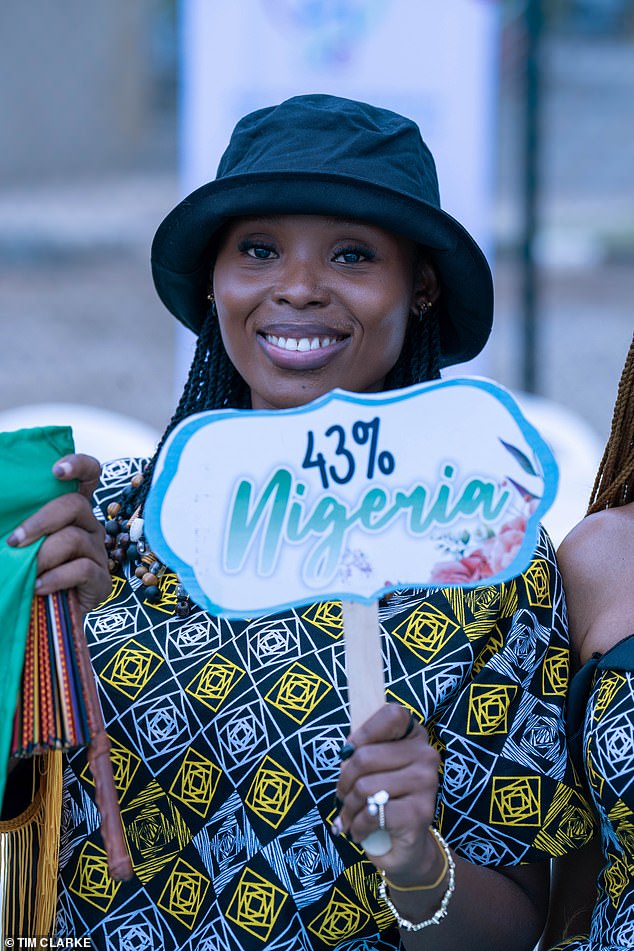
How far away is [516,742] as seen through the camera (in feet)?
6.32

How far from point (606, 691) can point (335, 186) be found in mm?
827

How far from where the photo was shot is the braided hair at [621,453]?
2170mm

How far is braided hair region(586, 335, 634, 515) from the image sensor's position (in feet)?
7.12

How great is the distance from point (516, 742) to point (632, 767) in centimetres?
17

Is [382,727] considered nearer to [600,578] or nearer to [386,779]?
[386,779]

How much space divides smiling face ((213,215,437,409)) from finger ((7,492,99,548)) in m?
0.43

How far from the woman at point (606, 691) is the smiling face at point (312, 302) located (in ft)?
1.42

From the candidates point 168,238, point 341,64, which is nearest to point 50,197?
point 341,64

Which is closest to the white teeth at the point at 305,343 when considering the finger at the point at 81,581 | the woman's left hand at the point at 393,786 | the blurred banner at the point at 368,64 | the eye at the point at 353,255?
the eye at the point at 353,255

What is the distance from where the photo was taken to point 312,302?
1971mm

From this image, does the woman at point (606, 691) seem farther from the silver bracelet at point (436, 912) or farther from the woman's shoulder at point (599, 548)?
the silver bracelet at point (436, 912)

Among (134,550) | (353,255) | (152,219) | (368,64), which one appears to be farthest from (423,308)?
(152,219)

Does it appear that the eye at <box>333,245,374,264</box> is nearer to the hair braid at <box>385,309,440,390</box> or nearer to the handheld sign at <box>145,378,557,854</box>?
the hair braid at <box>385,309,440,390</box>

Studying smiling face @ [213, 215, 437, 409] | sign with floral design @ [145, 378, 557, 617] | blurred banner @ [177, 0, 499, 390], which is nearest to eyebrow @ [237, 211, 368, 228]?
smiling face @ [213, 215, 437, 409]
